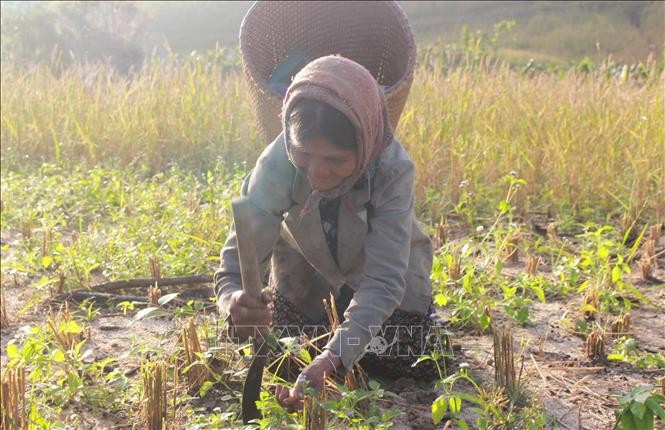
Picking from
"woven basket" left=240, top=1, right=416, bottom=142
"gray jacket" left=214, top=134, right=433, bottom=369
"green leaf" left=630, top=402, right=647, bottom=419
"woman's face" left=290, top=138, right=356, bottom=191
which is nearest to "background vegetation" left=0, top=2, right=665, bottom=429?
"green leaf" left=630, top=402, right=647, bottom=419

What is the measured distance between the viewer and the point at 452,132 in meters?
5.81

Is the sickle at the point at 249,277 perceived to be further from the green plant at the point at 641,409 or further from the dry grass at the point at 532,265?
the dry grass at the point at 532,265

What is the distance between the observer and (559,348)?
3225 mm

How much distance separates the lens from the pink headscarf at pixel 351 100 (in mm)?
2303

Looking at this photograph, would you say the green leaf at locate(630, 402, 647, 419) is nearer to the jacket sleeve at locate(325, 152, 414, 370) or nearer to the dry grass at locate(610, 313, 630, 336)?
the jacket sleeve at locate(325, 152, 414, 370)

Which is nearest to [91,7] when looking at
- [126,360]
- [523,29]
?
[523,29]

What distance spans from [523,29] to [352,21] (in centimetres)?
2110

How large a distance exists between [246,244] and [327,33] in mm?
2412

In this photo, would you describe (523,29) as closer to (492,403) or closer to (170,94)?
(170,94)

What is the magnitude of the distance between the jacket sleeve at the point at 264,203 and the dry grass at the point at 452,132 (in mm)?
2040

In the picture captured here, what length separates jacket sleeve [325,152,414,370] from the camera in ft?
7.78

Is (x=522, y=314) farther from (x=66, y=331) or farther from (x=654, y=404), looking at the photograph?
(x=66, y=331)

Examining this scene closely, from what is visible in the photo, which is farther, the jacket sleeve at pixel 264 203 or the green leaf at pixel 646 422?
the jacket sleeve at pixel 264 203

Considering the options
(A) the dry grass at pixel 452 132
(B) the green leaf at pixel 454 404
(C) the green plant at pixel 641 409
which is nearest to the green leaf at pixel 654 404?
(C) the green plant at pixel 641 409
